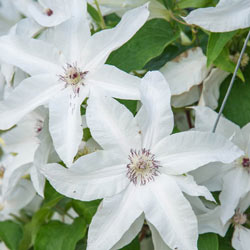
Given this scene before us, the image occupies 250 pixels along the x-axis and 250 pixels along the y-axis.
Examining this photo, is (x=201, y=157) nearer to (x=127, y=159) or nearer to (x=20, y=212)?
(x=127, y=159)

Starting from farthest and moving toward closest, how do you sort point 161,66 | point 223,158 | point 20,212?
1. point 20,212
2. point 161,66
3. point 223,158

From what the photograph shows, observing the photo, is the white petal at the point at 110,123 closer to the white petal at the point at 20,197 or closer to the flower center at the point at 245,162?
the flower center at the point at 245,162

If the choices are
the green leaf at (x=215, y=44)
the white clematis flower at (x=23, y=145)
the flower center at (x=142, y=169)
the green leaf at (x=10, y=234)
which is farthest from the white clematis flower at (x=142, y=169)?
the green leaf at (x=10, y=234)

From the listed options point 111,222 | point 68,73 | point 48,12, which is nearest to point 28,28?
point 48,12

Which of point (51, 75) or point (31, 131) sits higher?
point (51, 75)

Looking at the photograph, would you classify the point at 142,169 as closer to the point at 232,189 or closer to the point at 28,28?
the point at 232,189

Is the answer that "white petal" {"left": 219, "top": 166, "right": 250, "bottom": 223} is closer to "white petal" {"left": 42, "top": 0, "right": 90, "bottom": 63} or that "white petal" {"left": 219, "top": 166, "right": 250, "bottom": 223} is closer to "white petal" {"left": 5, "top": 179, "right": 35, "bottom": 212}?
"white petal" {"left": 42, "top": 0, "right": 90, "bottom": 63}

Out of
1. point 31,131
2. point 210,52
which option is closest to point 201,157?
point 210,52
